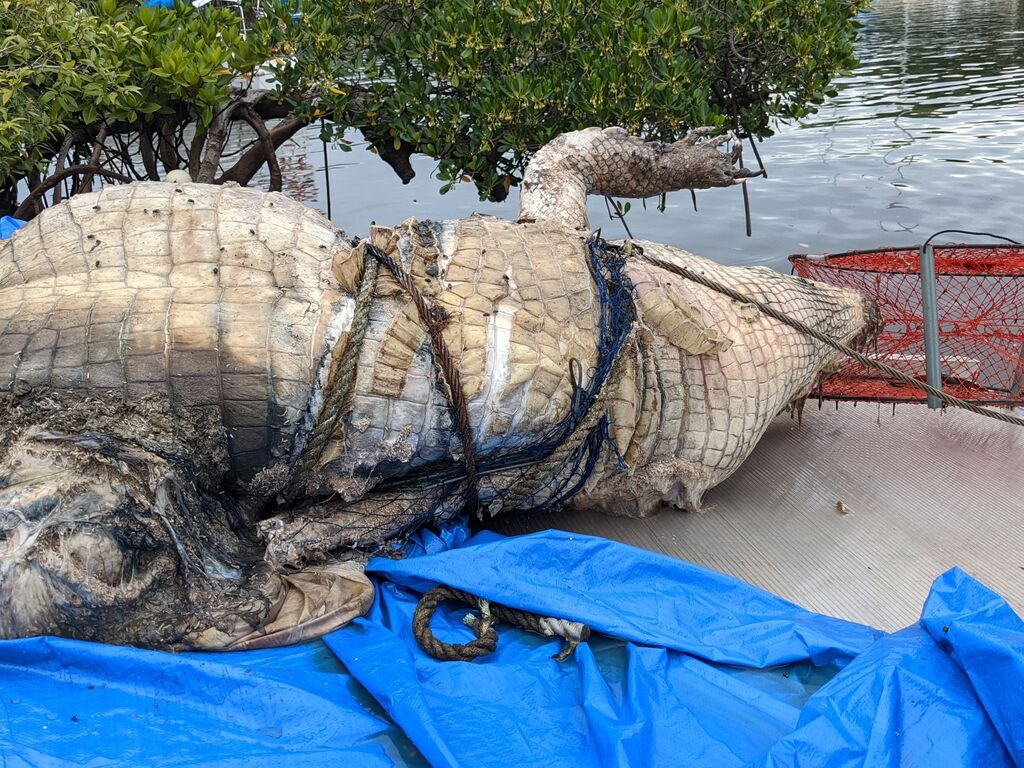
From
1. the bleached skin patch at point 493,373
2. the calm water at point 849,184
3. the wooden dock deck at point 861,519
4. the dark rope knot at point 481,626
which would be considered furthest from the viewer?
the calm water at point 849,184

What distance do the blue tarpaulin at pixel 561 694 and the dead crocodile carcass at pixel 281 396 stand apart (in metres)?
0.16

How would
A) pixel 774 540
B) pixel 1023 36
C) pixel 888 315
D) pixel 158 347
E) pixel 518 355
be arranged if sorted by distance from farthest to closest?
pixel 1023 36, pixel 888 315, pixel 774 540, pixel 518 355, pixel 158 347

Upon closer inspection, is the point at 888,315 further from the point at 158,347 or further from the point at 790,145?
the point at 790,145

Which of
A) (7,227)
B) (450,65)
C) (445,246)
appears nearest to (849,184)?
(450,65)

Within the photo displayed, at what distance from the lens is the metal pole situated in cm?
330

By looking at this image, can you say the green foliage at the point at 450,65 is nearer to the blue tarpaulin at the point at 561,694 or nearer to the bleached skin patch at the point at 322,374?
the bleached skin patch at the point at 322,374

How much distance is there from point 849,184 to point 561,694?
8529 mm

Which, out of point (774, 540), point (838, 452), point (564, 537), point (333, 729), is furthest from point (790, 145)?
point (333, 729)

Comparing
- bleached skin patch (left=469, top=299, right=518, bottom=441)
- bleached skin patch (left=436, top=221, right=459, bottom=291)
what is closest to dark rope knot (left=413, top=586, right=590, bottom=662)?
bleached skin patch (left=469, top=299, right=518, bottom=441)

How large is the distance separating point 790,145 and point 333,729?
35.1 feet

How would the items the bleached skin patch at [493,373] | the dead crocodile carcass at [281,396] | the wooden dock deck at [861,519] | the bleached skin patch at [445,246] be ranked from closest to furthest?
the dead crocodile carcass at [281,396] < the bleached skin patch at [493,373] < the bleached skin patch at [445,246] < the wooden dock deck at [861,519]

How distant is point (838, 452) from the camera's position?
13.1ft

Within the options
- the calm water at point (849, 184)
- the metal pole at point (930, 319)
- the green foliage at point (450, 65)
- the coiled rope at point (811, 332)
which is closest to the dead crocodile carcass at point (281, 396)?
the coiled rope at point (811, 332)

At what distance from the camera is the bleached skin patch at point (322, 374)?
2.55 meters
